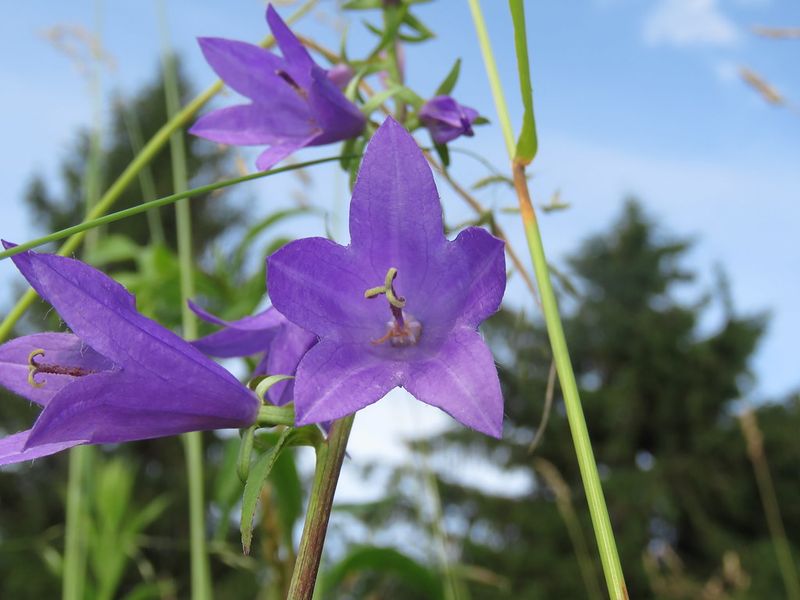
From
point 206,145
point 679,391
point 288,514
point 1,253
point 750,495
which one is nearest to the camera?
point 1,253

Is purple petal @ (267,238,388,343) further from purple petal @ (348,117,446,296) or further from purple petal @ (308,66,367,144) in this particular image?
purple petal @ (308,66,367,144)

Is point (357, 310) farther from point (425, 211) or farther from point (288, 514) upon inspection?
point (288, 514)

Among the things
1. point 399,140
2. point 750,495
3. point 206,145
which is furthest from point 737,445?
point 399,140

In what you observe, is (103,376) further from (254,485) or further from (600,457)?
(600,457)

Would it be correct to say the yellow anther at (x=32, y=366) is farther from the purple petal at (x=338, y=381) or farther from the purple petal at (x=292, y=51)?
the purple petal at (x=292, y=51)

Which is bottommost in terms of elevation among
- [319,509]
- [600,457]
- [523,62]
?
[319,509]

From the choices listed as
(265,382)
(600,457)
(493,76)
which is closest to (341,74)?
(493,76)
